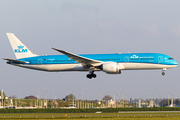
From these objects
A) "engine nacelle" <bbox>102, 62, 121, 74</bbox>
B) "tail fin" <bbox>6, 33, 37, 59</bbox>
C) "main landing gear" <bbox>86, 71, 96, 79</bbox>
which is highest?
"tail fin" <bbox>6, 33, 37, 59</bbox>

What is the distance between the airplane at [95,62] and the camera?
172 feet

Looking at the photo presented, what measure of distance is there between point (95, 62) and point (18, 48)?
755 inches

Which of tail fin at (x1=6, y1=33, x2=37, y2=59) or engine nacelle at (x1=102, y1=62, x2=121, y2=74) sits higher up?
tail fin at (x1=6, y1=33, x2=37, y2=59)

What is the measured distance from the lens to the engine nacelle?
2034 inches

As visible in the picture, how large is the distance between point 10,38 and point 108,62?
2400cm

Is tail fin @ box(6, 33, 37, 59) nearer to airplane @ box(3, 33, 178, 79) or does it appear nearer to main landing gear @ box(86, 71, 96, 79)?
airplane @ box(3, 33, 178, 79)

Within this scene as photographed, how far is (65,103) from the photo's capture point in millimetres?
116125

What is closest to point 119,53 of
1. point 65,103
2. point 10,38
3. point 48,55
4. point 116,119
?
point 48,55

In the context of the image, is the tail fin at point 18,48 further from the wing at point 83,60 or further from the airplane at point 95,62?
the wing at point 83,60

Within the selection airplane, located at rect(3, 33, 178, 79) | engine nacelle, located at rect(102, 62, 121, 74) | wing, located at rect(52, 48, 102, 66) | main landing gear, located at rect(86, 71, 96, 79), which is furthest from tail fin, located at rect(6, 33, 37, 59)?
engine nacelle, located at rect(102, 62, 121, 74)

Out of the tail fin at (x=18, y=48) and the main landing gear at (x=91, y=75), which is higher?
the tail fin at (x=18, y=48)

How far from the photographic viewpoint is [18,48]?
61.7 m

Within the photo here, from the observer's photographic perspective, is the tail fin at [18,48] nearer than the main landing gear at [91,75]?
No

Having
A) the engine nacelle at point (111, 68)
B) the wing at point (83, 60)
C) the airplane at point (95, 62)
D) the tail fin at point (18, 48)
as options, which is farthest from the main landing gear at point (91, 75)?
the tail fin at point (18, 48)
